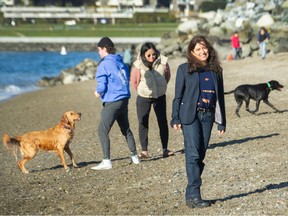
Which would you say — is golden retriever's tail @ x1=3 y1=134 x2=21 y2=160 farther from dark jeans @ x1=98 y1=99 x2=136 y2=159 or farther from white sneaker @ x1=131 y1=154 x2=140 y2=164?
white sneaker @ x1=131 y1=154 x2=140 y2=164

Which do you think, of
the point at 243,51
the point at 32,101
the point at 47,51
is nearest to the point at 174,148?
the point at 32,101

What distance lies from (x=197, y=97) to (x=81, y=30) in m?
83.1

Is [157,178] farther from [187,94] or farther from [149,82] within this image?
[187,94]

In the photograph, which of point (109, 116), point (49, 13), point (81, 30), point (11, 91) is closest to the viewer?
point (109, 116)

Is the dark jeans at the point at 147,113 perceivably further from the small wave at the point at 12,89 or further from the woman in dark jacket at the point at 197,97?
the small wave at the point at 12,89

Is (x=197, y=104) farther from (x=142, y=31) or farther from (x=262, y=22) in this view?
(x=142, y=31)

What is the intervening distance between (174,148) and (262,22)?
127 feet

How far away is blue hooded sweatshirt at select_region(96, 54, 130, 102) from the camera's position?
9.98 metres

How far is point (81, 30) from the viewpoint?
294ft

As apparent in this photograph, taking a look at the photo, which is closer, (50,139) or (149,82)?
(50,139)

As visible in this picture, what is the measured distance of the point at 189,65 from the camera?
293 inches

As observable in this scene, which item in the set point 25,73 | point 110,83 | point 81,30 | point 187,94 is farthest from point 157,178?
point 81,30

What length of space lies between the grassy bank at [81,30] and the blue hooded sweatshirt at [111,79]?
66.2 m

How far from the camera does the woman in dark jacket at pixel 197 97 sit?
7441 mm
